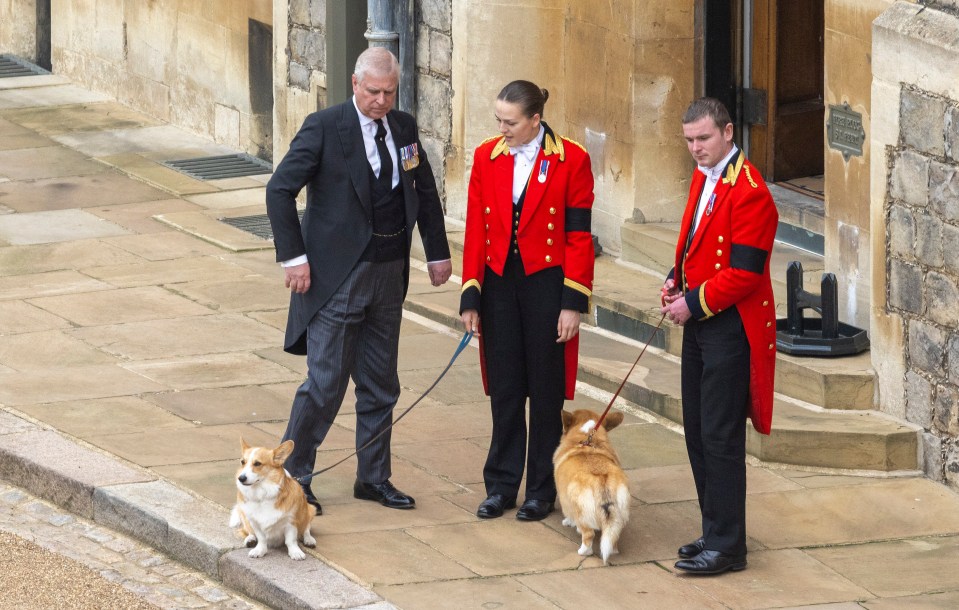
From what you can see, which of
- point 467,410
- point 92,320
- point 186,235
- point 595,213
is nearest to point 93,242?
point 186,235

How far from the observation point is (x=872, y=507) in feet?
25.8

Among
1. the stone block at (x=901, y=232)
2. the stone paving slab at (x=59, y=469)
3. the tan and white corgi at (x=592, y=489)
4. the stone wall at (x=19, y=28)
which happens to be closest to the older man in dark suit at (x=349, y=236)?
the tan and white corgi at (x=592, y=489)

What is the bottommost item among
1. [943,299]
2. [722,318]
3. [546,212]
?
[943,299]

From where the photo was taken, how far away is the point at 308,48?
44.7 ft

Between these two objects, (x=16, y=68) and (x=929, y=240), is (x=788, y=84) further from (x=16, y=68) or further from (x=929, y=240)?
(x=16, y=68)

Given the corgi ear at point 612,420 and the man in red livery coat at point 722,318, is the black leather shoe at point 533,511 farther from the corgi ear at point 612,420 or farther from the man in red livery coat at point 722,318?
the man in red livery coat at point 722,318

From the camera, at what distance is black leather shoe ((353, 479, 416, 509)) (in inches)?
304

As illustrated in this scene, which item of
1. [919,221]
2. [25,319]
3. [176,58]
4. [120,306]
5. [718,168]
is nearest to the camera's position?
[718,168]

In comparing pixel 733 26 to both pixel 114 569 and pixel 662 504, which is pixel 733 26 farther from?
pixel 114 569

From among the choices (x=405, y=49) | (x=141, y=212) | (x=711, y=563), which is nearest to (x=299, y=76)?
(x=141, y=212)

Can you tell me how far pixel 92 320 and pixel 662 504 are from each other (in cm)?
418

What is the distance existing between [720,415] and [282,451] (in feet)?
5.50

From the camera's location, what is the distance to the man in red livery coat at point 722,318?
22.4ft

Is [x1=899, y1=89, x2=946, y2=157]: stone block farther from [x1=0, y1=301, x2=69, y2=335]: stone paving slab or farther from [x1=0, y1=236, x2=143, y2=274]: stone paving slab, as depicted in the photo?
[x1=0, y1=236, x2=143, y2=274]: stone paving slab
